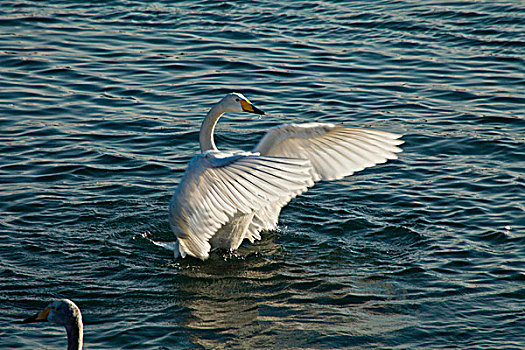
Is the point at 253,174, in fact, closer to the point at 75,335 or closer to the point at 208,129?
the point at 208,129

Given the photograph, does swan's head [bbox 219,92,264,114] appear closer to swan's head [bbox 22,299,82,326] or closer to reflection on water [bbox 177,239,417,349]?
reflection on water [bbox 177,239,417,349]

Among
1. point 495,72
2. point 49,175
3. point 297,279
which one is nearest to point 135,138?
point 49,175

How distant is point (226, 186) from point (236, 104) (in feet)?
5.39

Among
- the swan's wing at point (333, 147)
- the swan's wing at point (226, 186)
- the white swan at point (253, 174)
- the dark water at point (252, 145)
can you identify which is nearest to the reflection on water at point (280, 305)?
the dark water at point (252, 145)

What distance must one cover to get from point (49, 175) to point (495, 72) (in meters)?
7.91

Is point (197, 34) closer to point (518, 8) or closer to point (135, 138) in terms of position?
point (135, 138)

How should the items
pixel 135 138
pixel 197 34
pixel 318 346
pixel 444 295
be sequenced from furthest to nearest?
pixel 197 34 < pixel 135 138 < pixel 444 295 < pixel 318 346

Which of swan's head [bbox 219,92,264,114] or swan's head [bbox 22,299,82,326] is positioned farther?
swan's head [bbox 219,92,264,114]

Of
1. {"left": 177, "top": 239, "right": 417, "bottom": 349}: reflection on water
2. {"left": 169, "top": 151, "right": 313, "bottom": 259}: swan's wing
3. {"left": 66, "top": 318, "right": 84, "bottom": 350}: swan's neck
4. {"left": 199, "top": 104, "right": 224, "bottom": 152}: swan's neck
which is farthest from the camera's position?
{"left": 199, "top": 104, "right": 224, "bottom": 152}: swan's neck

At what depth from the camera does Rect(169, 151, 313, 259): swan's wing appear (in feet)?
24.3

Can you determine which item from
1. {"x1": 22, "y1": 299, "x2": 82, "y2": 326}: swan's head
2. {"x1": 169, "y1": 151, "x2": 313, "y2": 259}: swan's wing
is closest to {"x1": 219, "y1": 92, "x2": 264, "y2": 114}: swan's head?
{"x1": 169, "y1": 151, "x2": 313, "y2": 259}: swan's wing

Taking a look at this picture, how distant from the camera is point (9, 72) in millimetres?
14391

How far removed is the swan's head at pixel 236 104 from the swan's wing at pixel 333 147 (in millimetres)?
457

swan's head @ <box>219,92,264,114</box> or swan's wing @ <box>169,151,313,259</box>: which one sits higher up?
swan's head @ <box>219,92,264,114</box>
